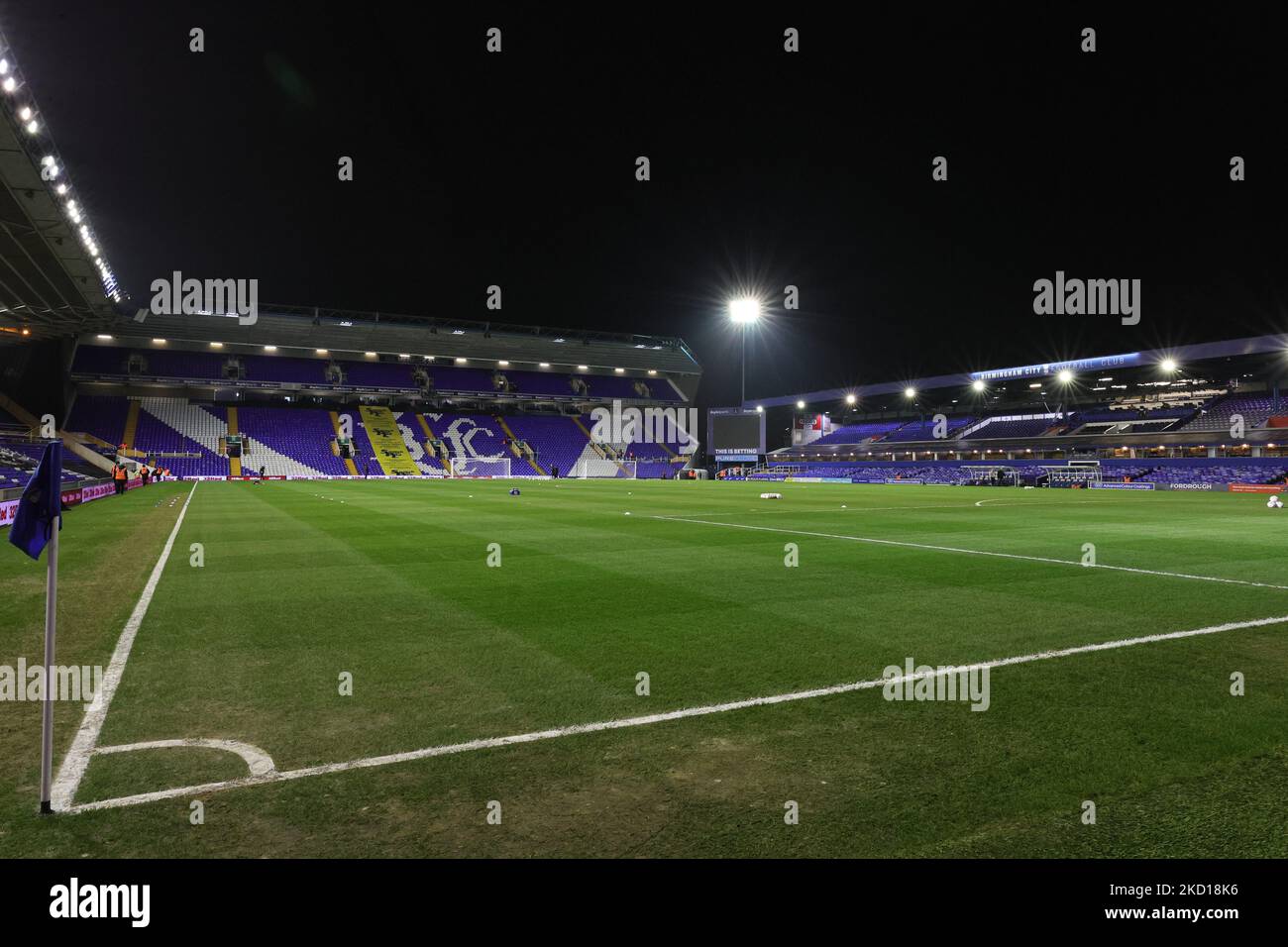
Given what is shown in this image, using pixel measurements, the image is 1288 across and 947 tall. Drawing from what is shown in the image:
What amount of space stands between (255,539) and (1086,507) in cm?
2525

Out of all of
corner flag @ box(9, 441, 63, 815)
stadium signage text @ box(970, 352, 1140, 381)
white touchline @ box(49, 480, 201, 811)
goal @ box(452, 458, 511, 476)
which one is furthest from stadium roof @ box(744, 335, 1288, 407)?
corner flag @ box(9, 441, 63, 815)

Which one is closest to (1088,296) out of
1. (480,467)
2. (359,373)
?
(480,467)

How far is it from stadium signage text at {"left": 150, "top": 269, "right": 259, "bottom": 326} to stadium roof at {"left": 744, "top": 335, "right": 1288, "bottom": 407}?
191ft

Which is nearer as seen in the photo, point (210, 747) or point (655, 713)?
point (210, 747)

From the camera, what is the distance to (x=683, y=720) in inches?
174

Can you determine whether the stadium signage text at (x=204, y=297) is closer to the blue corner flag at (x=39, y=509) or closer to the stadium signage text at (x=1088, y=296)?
the stadium signage text at (x=1088, y=296)

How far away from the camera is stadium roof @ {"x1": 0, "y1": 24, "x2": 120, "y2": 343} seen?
20.0 m

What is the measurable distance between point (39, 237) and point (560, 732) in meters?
33.9

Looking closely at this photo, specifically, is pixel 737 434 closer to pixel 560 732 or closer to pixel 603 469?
pixel 603 469

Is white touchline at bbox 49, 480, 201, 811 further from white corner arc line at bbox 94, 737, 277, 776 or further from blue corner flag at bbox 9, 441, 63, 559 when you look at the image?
blue corner flag at bbox 9, 441, 63, 559

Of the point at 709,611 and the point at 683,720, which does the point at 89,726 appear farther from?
the point at 709,611

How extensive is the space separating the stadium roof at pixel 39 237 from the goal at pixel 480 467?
106 feet

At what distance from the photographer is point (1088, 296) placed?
1795 inches
